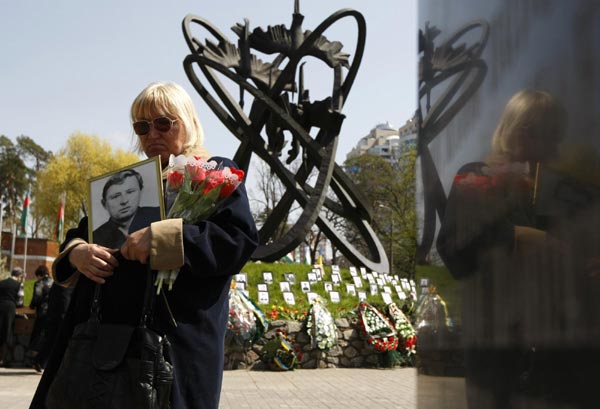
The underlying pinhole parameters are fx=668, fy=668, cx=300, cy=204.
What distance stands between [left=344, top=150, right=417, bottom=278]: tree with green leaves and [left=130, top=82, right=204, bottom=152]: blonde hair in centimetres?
3854

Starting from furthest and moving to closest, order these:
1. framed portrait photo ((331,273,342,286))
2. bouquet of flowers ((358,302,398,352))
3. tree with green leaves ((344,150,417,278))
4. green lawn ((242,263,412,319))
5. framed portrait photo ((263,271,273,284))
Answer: tree with green leaves ((344,150,417,278))
framed portrait photo ((331,273,342,286))
framed portrait photo ((263,271,273,284))
green lawn ((242,263,412,319))
bouquet of flowers ((358,302,398,352))

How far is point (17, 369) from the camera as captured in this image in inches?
453

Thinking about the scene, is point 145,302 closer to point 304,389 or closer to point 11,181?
point 304,389

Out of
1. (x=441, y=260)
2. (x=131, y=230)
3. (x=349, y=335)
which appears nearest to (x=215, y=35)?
(x=349, y=335)

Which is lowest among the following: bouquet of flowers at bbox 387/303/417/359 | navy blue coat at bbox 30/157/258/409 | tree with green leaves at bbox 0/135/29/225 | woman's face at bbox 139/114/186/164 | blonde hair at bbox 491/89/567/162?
bouquet of flowers at bbox 387/303/417/359

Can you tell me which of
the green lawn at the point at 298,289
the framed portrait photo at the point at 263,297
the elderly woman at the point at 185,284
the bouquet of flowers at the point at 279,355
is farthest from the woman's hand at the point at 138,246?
the framed portrait photo at the point at 263,297

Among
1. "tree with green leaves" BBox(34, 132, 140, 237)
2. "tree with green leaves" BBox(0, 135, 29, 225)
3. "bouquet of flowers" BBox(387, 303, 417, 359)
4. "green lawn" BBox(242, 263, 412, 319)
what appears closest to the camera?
"bouquet of flowers" BBox(387, 303, 417, 359)

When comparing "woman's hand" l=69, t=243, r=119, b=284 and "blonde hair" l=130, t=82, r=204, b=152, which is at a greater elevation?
"blonde hair" l=130, t=82, r=204, b=152

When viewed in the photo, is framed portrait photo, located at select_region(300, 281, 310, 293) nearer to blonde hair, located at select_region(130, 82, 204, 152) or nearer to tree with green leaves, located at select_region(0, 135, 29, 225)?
blonde hair, located at select_region(130, 82, 204, 152)

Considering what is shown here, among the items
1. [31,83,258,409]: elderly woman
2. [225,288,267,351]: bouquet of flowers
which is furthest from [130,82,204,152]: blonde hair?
[225,288,267,351]: bouquet of flowers

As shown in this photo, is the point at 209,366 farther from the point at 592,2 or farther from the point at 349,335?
the point at 349,335

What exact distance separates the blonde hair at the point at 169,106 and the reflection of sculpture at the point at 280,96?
44.0ft

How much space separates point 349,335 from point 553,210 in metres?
11.9

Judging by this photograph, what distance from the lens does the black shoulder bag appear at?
1.67 meters
